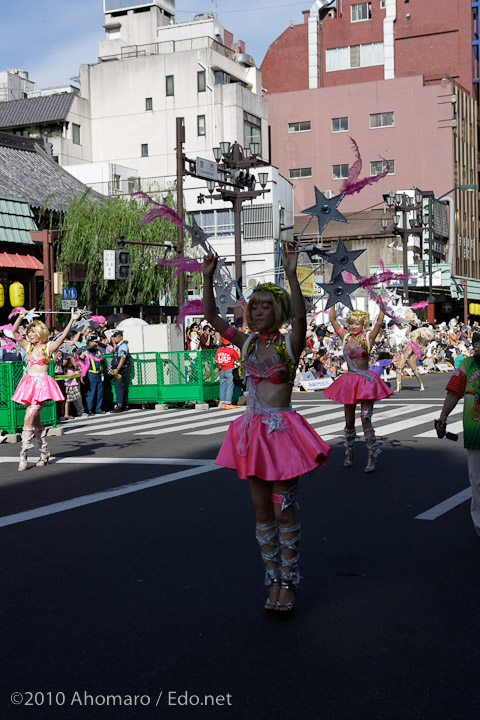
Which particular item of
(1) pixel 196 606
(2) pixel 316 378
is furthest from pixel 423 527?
(2) pixel 316 378

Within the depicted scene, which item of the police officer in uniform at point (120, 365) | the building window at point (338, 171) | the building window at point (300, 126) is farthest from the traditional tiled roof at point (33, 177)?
the building window at point (300, 126)

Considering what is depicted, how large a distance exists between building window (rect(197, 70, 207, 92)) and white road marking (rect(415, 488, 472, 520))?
177 ft

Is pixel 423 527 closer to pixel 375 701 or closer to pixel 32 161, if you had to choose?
pixel 375 701

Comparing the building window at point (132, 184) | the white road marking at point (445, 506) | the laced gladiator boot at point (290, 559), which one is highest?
the building window at point (132, 184)

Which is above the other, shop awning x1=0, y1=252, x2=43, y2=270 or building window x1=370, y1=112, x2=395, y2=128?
building window x1=370, y1=112, x2=395, y2=128

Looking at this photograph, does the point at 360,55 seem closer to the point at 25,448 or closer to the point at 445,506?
the point at 25,448

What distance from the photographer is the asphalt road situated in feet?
12.4

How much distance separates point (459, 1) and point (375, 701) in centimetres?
7757

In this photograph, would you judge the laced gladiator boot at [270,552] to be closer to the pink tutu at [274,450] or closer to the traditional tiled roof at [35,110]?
the pink tutu at [274,450]

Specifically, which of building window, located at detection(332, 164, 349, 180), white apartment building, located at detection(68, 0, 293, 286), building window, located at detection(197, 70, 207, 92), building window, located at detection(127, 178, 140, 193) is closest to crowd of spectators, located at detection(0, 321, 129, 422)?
building window, located at detection(127, 178, 140, 193)

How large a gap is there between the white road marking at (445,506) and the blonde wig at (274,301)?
2950 mm

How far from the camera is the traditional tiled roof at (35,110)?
5866cm

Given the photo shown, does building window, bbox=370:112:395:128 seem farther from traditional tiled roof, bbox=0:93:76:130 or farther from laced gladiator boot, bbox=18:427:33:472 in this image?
laced gladiator boot, bbox=18:427:33:472

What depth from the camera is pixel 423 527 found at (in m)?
6.92
